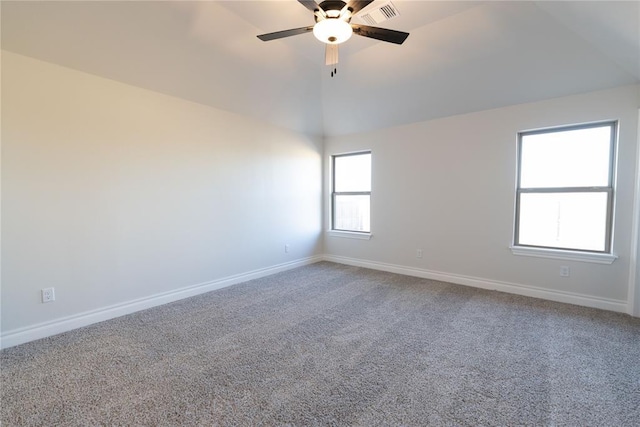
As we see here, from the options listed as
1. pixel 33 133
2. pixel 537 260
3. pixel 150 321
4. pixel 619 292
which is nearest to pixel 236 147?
pixel 33 133

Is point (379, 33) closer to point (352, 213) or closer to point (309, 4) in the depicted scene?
point (309, 4)

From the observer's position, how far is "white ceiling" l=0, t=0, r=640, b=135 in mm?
2236

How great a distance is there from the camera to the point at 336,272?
14.5ft

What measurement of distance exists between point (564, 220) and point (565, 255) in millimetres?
424

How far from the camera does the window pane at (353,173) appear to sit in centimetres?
484

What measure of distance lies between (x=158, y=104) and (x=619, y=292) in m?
5.38

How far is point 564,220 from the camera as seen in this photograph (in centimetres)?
324

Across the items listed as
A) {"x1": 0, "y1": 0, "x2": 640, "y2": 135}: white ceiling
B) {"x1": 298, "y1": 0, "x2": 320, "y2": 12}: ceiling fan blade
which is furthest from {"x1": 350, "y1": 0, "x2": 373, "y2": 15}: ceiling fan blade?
{"x1": 0, "y1": 0, "x2": 640, "y2": 135}: white ceiling

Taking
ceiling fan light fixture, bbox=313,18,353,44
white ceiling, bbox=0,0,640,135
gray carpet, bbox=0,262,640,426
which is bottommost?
gray carpet, bbox=0,262,640,426

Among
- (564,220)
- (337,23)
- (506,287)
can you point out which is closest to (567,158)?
(564,220)

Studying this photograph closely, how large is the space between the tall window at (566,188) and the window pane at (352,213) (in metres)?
2.19

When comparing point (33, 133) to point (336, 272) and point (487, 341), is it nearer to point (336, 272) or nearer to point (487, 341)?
point (336, 272)

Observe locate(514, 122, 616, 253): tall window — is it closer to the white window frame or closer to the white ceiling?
the white window frame

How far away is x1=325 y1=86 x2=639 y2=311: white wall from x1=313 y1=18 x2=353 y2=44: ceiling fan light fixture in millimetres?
2481
